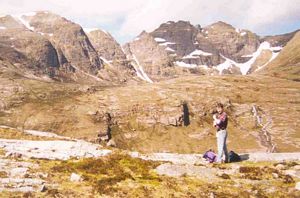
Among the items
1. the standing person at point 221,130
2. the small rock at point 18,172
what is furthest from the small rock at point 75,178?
the standing person at point 221,130

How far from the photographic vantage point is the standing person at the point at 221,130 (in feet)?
107

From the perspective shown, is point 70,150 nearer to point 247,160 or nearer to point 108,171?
point 108,171

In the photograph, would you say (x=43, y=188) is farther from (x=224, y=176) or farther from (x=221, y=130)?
(x=221, y=130)

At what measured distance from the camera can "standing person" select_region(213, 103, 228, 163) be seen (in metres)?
32.7

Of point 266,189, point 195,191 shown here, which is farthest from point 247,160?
point 195,191

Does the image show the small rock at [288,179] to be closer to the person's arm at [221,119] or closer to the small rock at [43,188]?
the person's arm at [221,119]

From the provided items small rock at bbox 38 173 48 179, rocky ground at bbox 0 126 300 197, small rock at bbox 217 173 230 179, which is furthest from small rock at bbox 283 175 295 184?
small rock at bbox 38 173 48 179

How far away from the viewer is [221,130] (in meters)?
33.4

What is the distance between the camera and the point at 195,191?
926 inches

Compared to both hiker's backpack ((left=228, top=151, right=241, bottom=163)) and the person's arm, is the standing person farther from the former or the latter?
hiker's backpack ((left=228, top=151, right=241, bottom=163))

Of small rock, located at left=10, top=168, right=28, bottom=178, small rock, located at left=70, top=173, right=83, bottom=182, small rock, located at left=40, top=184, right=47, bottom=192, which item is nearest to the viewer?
small rock, located at left=40, top=184, right=47, bottom=192

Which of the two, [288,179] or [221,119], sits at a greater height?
[221,119]

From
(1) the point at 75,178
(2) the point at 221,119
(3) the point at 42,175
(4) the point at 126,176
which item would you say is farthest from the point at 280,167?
(3) the point at 42,175

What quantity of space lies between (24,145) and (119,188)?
14.6 m
